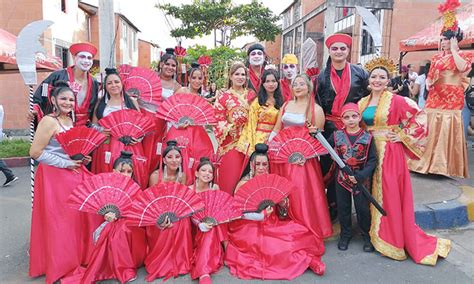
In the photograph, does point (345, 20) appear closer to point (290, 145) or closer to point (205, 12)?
point (205, 12)

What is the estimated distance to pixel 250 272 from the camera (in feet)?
9.96

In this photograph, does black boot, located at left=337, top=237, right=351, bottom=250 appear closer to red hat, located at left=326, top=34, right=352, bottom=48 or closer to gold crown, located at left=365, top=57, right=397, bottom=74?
gold crown, located at left=365, top=57, right=397, bottom=74

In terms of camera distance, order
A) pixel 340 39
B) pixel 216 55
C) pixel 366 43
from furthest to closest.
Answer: pixel 366 43 < pixel 216 55 < pixel 340 39

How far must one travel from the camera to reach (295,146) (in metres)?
3.54

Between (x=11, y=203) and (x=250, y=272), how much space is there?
3733mm

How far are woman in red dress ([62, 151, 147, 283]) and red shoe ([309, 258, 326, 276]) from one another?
1423 mm

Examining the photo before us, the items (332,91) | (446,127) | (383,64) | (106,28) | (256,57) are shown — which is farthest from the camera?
(106,28)

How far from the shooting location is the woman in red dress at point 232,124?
12.8ft

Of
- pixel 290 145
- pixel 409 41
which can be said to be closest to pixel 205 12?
pixel 409 41

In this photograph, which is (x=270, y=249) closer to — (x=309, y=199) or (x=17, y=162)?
(x=309, y=199)

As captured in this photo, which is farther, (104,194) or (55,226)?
(55,226)

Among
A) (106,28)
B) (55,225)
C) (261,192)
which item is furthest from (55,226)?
(106,28)

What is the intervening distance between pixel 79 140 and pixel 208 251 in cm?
137

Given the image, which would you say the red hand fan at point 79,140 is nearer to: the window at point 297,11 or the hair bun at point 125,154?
the hair bun at point 125,154
